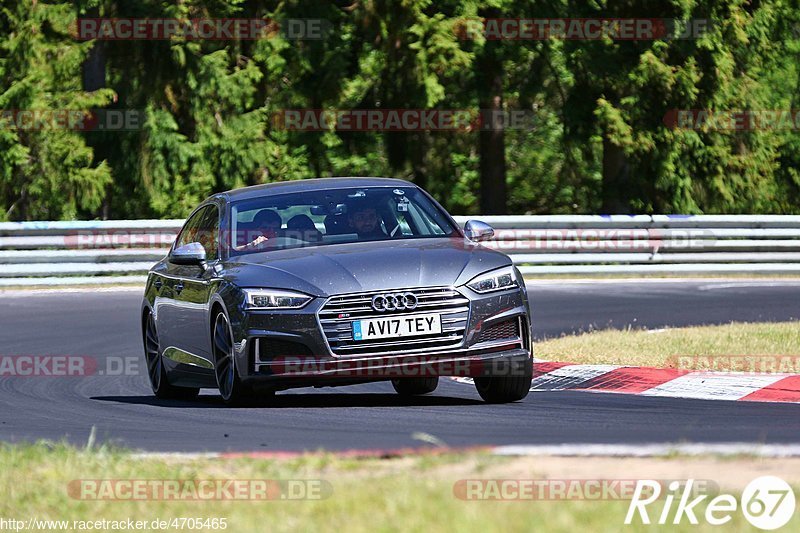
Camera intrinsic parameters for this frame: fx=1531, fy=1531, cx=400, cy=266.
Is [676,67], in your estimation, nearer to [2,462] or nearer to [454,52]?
[454,52]

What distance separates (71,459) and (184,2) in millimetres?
22576

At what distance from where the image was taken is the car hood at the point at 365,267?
30.3ft

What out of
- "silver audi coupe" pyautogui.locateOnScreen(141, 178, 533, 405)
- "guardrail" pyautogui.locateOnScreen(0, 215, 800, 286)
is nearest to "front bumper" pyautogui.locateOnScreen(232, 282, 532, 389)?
"silver audi coupe" pyautogui.locateOnScreen(141, 178, 533, 405)

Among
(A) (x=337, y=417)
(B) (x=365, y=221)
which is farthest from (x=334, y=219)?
(A) (x=337, y=417)

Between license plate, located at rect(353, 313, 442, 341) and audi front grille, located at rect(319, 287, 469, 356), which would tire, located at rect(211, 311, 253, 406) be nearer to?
→ audi front grille, located at rect(319, 287, 469, 356)

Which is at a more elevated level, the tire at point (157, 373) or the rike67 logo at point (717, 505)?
the rike67 logo at point (717, 505)

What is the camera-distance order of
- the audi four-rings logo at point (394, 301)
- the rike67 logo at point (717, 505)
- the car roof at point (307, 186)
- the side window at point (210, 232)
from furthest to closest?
1. the car roof at point (307, 186)
2. the side window at point (210, 232)
3. the audi four-rings logo at point (394, 301)
4. the rike67 logo at point (717, 505)

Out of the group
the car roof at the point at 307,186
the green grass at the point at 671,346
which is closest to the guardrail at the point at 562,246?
the green grass at the point at 671,346

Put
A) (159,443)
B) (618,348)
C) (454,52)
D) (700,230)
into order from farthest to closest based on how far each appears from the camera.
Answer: (454,52), (700,230), (618,348), (159,443)

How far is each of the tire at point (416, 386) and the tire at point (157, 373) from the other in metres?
1.60

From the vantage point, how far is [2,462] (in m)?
7.10

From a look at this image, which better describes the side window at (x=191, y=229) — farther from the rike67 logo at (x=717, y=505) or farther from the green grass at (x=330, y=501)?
the rike67 logo at (x=717, y=505)

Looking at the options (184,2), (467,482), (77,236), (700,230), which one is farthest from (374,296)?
(184,2)

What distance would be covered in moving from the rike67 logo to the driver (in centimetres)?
490
